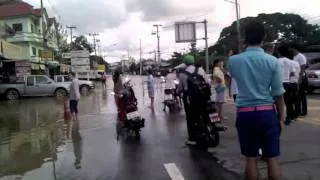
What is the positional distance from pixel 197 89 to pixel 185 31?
1750 inches

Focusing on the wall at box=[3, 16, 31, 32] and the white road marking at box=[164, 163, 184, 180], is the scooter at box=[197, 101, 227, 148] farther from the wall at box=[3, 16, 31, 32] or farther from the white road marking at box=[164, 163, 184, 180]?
the wall at box=[3, 16, 31, 32]

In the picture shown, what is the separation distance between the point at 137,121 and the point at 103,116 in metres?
7.26

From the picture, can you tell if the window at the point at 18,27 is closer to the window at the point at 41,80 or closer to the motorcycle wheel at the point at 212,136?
the window at the point at 41,80

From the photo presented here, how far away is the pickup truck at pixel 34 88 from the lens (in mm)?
35469

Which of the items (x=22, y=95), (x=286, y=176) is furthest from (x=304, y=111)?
(x=22, y=95)

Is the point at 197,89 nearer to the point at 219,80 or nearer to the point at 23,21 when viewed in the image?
the point at 219,80

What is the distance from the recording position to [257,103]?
16.4 ft

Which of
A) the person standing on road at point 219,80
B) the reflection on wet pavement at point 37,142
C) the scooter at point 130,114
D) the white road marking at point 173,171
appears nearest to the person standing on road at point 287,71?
the person standing on road at point 219,80

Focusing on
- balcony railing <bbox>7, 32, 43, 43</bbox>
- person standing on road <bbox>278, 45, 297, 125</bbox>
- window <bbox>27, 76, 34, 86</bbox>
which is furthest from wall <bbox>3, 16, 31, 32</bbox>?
person standing on road <bbox>278, 45, 297, 125</bbox>

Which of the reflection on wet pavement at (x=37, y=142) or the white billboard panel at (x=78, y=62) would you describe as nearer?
the reflection on wet pavement at (x=37, y=142)

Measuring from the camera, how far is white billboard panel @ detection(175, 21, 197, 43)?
53.8m

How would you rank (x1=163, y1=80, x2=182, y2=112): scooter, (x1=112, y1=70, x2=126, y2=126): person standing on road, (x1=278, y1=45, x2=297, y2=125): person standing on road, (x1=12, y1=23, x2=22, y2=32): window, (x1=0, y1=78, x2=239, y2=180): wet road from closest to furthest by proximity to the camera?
(x1=0, y1=78, x2=239, y2=180): wet road < (x1=278, y1=45, x2=297, y2=125): person standing on road < (x1=112, y1=70, x2=126, y2=126): person standing on road < (x1=163, y1=80, x2=182, y2=112): scooter < (x1=12, y1=23, x2=22, y2=32): window

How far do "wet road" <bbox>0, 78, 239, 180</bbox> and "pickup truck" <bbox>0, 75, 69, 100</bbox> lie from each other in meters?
20.3

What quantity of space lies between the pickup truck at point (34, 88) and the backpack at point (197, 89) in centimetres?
2606
